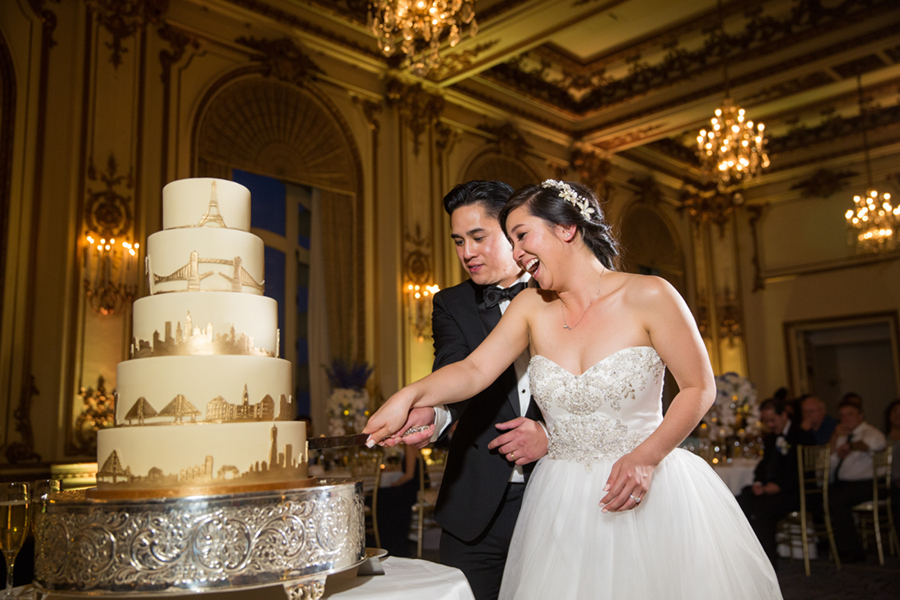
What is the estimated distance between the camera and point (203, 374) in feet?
5.04

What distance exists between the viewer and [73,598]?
149cm

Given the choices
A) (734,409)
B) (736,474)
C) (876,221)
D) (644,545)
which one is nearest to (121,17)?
(644,545)

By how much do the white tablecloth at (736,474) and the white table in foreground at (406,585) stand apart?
5024 mm

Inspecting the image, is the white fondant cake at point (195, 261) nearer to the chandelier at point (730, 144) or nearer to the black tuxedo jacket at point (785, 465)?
the black tuxedo jacket at point (785, 465)

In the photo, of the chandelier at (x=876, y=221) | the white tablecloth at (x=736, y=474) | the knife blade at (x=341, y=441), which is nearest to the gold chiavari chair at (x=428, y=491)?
the white tablecloth at (x=736, y=474)

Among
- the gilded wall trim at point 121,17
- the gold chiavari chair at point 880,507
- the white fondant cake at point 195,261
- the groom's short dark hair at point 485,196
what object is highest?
the gilded wall trim at point 121,17

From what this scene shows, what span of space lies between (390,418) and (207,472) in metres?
0.46

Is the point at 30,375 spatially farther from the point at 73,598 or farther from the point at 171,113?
the point at 73,598

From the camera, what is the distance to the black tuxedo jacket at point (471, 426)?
216cm

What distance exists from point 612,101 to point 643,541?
394 inches

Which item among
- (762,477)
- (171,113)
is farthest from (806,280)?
(171,113)

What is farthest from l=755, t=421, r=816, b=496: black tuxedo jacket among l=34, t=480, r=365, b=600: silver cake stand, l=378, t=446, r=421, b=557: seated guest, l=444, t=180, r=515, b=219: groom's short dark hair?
l=34, t=480, r=365, b=600: silver cake stand

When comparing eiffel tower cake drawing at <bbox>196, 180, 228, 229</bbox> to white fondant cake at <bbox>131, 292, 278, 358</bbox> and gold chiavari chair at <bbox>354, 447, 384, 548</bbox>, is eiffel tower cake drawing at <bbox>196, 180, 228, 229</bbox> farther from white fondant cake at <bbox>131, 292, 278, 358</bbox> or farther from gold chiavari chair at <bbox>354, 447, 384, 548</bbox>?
gold chiavari chair at <bbox>354, 447, 384, 548</bbox>

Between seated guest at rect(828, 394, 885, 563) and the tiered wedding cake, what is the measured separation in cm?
673
